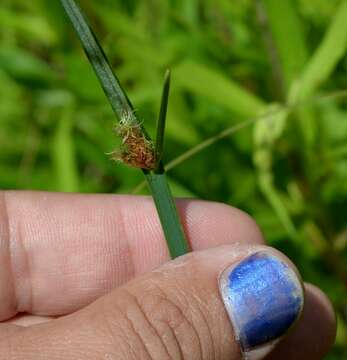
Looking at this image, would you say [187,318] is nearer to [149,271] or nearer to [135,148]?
[149,271]

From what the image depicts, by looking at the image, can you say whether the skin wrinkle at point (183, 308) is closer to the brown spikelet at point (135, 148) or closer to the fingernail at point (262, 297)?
the fingernail at point (262, 297)

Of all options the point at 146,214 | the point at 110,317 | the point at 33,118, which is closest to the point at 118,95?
the point at 110,317

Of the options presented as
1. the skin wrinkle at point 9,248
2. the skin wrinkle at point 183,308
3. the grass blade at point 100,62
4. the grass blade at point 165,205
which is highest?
the grass blade at point 100,62

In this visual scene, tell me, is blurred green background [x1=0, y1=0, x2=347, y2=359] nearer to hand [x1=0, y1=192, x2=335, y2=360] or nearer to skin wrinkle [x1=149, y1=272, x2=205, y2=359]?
hand [x1=0, y1=192, x2=335, y2=360]

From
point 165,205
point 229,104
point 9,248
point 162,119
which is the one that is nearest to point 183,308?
point 165,205

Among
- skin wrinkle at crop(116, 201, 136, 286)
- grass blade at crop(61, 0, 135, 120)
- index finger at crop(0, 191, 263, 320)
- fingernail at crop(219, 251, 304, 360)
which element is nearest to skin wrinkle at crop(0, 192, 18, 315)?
index finger at crop(0, 191, 263, 320)

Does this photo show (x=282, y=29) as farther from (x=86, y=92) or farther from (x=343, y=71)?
(x=86, y=92)

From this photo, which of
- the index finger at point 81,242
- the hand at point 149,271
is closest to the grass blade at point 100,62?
the hand at point 149,271

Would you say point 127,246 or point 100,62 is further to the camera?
point 127,246
